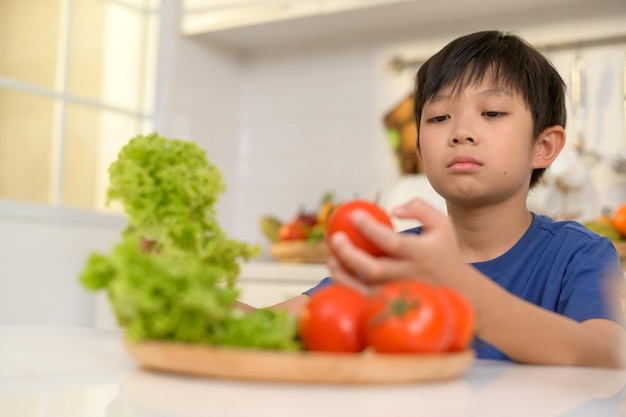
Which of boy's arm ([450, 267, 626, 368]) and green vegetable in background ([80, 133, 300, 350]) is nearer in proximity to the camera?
green vegetable in background ([80, 133, 300, 350])

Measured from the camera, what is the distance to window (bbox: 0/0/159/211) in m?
2.79

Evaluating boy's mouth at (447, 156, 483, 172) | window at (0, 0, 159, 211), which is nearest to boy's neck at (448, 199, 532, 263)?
boy's mouth at (447, 156, 483, 172)

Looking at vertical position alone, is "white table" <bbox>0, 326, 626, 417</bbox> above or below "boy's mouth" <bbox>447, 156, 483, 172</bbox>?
below

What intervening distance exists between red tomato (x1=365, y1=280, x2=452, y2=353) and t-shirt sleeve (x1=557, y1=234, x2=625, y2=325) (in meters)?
0.51

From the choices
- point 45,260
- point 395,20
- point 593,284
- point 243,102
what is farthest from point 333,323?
point 243,102

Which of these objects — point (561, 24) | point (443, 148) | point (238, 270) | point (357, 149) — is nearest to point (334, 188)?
point (357, 149)

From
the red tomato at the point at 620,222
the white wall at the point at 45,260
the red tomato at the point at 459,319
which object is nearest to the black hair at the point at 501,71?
the red tomato at the point at 459,319

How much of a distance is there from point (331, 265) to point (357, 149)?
2.51 m

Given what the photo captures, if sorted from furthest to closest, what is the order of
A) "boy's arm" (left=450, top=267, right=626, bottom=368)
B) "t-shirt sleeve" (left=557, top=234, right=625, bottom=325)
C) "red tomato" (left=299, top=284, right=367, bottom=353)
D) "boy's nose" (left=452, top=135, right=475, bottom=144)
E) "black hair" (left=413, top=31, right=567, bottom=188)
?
1. "black hair" (left=413, top=31, right=567, bottom=188)
2. "boy's nose" (left=452, top=135, right=475, bottom=144)
3. "t-shirt sleeve" (left=557, top=234, right=625, bottom=325)
4. "boy's arm" (left=450, top=267, right=626, bottom=368)
5. "red tomato" (left=299, top=284, right=367, bottom=353)

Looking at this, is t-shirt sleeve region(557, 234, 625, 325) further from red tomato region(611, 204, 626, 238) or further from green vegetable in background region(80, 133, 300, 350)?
red tomato region(611, 204, 626, 238)

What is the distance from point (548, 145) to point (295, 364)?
3.15ft

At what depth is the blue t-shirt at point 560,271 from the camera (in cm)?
105

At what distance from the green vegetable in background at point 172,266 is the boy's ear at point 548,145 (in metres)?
0.80

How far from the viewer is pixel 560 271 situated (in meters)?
1.21
